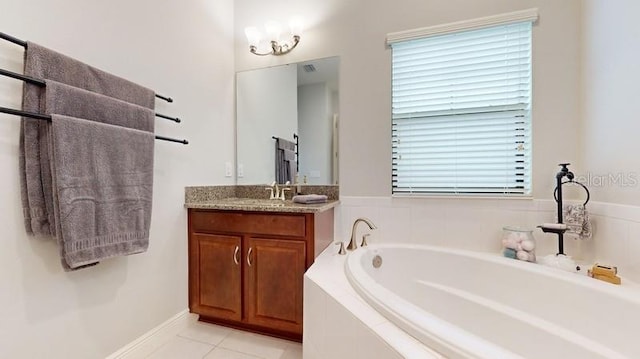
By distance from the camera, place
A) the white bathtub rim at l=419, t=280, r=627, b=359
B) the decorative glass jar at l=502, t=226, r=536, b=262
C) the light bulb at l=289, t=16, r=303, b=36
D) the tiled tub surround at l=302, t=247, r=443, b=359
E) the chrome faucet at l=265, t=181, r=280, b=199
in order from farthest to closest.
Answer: the chrome faucet at l=265, t=181, r=280, b=199 < the light bulb at l=289, t=16, r=303, b=36 < the decorative glass jar at l=502, t=226, r=536, b=262 < the white bathtub rim at l=419, t=280, r=627, b=359 < the tiled tub surround at l=302, t=247, r=443, b=359

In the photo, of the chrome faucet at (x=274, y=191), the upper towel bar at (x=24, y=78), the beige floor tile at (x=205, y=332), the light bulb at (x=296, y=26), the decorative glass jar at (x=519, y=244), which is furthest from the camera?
the chrome faucet at (x=274, y=191)

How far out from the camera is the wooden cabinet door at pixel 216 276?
1.72 meters

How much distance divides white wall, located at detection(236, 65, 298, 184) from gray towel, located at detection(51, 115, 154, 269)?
97 centimetres

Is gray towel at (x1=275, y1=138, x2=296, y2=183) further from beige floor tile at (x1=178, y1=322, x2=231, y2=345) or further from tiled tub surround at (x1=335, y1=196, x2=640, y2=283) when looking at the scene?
beige floor tile at (x1=178, y1=322, x2=231, y2=345)

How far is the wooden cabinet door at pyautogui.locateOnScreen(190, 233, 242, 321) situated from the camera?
1.72 metres

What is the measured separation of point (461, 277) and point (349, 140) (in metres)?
1.17

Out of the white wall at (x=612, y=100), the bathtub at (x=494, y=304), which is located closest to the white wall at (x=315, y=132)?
the bathtub at (x=494, y=304)

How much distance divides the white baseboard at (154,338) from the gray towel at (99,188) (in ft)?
1.84

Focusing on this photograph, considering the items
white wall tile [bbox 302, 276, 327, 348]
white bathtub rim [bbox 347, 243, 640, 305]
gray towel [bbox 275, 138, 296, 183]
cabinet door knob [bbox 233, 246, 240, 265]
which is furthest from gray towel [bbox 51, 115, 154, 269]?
white bathtub rim [bbox 347, 243, 640, 305]

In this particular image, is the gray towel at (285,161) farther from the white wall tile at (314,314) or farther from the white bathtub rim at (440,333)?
the white bathtub rim at (440,333)

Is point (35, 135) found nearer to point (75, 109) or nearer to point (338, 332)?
point (75, 109)

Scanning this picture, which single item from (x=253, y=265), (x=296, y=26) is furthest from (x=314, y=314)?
(x=296, y=26)

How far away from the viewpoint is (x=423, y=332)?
82 centimetres

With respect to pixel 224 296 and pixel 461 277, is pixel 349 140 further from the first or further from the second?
pixel 224 296
